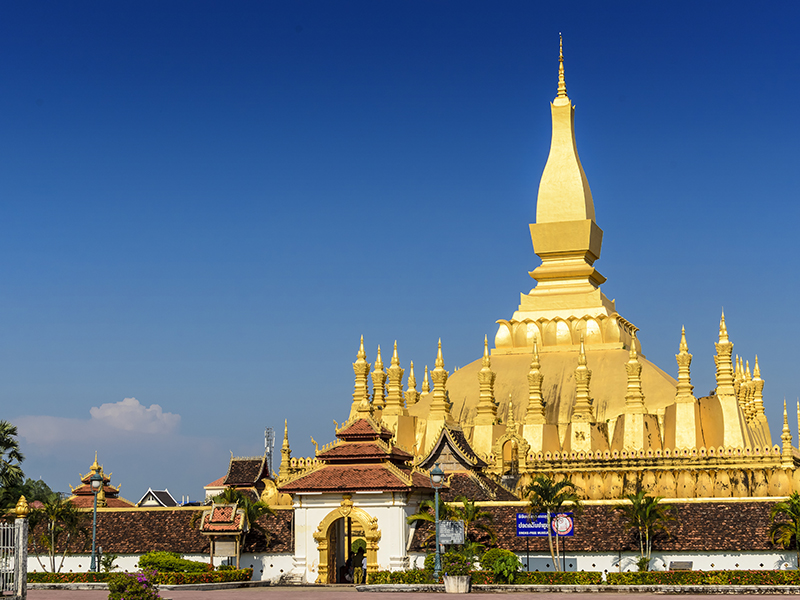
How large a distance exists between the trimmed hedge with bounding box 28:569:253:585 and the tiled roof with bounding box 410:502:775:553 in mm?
6278

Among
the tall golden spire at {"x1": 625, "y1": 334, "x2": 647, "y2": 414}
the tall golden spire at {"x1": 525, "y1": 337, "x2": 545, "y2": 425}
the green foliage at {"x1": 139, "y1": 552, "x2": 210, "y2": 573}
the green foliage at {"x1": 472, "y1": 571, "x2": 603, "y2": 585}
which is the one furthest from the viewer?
the tall golden spire at {"x1": 525, "y1": 337, "x2": 545, "y2": 425}

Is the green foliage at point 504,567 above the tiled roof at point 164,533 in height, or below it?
below

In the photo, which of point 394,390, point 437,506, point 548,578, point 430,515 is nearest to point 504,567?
point 548,578

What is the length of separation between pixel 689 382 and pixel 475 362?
1395 centimetres

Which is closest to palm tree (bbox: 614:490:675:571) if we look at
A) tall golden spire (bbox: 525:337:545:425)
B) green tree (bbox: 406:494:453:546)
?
green tree (bbox: 406:494:453:546)

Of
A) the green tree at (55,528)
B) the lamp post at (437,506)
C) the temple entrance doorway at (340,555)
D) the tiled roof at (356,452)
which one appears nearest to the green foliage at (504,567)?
the lamp post at (437,506)

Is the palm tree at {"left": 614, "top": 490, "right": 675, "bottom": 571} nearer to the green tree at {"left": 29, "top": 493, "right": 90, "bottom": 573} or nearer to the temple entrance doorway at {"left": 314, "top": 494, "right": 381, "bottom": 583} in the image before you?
the temple entrance doorway at {"left": 314, "top": 494, "right": 381, "bottom": 583}

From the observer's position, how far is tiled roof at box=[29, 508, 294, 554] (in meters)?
42.2

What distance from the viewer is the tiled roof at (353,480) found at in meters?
39.7

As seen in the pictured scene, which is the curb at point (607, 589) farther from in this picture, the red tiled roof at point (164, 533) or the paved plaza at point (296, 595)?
the red tiled roof at point (164, 533)

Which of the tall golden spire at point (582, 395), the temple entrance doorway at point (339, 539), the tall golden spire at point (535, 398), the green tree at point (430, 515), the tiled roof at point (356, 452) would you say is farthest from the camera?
the tall golden spire at point (535, 398)

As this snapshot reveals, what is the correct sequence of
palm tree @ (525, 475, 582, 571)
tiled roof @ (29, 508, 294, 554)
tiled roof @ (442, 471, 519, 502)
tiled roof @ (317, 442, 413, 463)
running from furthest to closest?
tiled roof @ (442, 471, 519, 502) < tiled roof @ (29, 508, 294, 554) < tiled roof @ (317, 442, 413, 463) < palm tree @ (525, 475, 582, 571)

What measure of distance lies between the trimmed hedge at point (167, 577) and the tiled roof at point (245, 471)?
26.4 meters

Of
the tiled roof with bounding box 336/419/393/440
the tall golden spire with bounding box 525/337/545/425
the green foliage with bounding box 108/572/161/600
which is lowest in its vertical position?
the green foliage with bounding box 108/572/161/600
